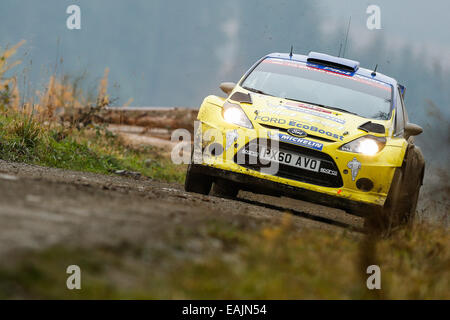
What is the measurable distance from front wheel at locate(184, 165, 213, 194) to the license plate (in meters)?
0.81

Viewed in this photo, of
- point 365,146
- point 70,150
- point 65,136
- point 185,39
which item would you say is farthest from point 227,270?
point 185,39

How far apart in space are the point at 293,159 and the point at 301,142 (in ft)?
0.54

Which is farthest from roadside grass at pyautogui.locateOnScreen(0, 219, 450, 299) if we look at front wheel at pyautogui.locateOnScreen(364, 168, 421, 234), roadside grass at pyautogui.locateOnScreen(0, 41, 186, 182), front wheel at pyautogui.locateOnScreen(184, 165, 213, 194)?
roadside grass at pyautogui.locateOnScreen(0, 41, 186, 182)

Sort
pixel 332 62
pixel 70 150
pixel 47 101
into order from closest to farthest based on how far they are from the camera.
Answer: pixel 332 62 < pixel 70 150 < pixel 47 101

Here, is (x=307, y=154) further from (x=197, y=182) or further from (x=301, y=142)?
(x=197, y=182)

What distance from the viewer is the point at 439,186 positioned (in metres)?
8.48

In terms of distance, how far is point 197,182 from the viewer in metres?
7.20

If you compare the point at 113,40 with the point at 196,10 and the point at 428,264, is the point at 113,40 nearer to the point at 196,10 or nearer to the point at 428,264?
the point at 196,10

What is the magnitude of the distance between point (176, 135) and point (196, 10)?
4062 inches

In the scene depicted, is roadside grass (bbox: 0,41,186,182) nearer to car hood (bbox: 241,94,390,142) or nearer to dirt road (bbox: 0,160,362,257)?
car hood (bbox: 241,94,390,142)

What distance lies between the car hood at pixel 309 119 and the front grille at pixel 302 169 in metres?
0.17

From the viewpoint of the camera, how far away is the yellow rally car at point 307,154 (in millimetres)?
6602

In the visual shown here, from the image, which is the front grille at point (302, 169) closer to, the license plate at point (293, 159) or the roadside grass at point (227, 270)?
the license plate at point (293, 159)
